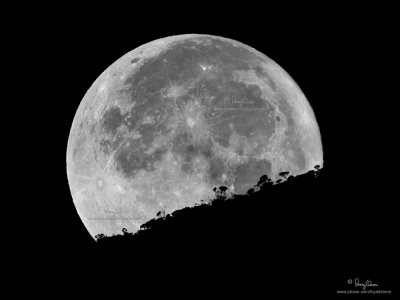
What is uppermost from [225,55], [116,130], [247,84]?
[225,55]

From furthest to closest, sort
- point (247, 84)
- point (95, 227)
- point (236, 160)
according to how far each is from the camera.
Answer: point (95, 227)
point (247, 84)
point (236, 160)

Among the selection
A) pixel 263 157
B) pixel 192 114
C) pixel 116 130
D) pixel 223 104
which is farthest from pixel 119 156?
pixel 263 157

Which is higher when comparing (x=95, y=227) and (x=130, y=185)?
(x=130, y=185)

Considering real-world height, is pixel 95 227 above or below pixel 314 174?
below

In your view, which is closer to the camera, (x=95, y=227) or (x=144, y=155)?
(x=144, y=155)

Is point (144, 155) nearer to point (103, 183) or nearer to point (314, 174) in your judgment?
point (103, 183)

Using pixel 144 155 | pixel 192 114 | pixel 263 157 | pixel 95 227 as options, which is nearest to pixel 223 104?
pixel 192 114

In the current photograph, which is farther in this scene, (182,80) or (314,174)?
(314,174)

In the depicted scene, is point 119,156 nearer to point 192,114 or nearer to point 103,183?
point 103,183

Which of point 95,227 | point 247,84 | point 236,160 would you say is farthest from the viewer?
point 95,227
